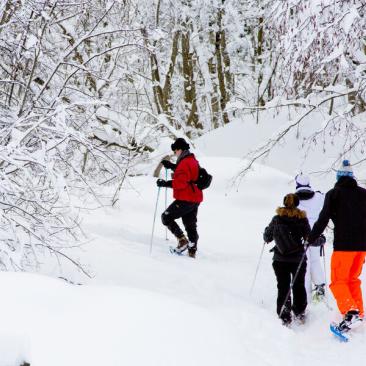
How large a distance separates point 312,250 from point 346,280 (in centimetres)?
103

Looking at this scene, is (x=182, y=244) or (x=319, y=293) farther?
(x=182, y=244)

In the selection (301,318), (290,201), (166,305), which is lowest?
(301,318)

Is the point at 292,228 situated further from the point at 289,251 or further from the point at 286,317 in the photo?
the point at 286,317

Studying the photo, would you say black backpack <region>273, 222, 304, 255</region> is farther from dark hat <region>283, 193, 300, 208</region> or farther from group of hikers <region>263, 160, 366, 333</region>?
dark hat <region>283, 193, 300, 208</region>

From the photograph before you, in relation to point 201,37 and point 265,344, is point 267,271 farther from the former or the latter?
point 201,37

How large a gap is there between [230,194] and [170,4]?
9.81 metres

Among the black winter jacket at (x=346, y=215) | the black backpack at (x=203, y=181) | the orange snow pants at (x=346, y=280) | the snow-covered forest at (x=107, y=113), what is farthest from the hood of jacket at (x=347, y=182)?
the black backpack at (x=203, y=181)

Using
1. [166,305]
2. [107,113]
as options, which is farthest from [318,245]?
[107,113]

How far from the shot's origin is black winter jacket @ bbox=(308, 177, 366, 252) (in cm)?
561

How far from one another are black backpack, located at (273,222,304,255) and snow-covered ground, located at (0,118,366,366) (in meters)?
0.74

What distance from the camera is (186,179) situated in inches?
331

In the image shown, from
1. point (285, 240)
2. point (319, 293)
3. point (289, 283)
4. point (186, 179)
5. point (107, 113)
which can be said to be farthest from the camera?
point (107, 113)

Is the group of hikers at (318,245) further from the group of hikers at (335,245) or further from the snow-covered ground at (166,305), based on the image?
the snow-covered ground at (166,305)

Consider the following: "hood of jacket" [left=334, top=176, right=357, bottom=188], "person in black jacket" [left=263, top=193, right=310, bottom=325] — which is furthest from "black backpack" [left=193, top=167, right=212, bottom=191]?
"hood of jacket" [left=334, top=176, right=357, bottom=188]
